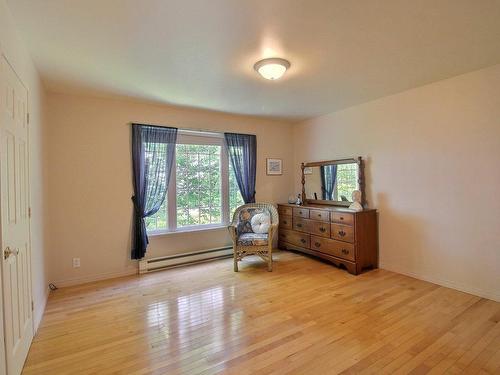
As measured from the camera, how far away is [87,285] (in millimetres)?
3285

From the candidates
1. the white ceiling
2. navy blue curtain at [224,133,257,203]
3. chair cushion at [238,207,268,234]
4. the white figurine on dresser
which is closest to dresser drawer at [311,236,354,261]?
the white figurine on dresser

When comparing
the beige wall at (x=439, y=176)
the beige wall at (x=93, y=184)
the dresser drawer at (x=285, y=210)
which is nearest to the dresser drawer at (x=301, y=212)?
the dresser drawer at (x=285, y=210)

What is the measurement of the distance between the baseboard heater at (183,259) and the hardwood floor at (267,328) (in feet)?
1.13

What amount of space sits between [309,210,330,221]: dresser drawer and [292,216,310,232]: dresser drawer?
161 mm

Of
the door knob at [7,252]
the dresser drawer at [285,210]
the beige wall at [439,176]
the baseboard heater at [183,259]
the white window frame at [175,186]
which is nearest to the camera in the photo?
the door knob at [7,252]

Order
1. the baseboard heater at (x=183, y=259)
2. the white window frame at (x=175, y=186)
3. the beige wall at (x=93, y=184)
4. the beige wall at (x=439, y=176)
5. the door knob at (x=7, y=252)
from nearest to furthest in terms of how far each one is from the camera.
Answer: the door knob at (x=7, y=252) < the beige wall at (x=439, y=176) < the beige wall at (x=93, y=184) < the baseboard heater at (x=183, y=259) < the white window frame at (x=175, y=186)

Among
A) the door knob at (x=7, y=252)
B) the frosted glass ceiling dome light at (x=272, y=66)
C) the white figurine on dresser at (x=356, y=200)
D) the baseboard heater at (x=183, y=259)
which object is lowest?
the baseboard heater at (x=183, y=259)

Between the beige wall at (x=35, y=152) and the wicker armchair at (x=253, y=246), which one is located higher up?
the beige wall at (x=35, y=152)

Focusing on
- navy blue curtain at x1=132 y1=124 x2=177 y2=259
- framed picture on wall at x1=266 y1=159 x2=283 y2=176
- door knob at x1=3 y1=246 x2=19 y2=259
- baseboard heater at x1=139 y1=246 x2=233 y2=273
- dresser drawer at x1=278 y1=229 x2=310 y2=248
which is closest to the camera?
door knob at x1=3 y1=246 x2=19 y2=259

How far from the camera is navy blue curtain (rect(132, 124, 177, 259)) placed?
11.9ft

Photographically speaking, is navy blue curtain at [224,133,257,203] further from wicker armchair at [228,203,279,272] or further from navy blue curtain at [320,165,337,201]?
navy blue curtain at [320,165,337,201]

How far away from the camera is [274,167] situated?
16.1 feet

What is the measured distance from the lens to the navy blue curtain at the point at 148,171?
11.9ft

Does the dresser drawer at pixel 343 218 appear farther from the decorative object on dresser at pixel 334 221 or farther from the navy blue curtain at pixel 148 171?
the navy blue curtain at pixel 148 171
